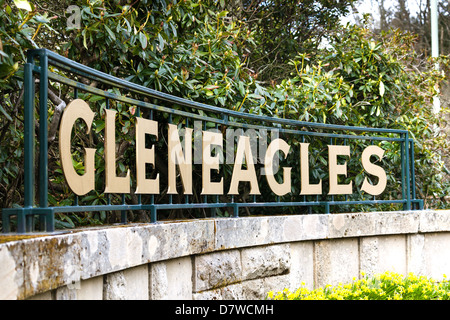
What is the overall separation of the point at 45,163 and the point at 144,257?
31.9 inches

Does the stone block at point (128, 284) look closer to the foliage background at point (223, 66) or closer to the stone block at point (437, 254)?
the foliage background at point (223, 66)

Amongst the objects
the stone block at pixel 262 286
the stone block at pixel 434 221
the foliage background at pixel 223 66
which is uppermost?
the foliage background at pixel 223 66

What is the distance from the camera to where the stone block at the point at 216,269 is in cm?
365

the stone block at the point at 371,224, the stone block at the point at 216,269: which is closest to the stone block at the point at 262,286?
the stone block at the point at 216,269

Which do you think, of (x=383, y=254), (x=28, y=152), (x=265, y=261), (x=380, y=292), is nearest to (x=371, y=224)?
(x=383, y=254)

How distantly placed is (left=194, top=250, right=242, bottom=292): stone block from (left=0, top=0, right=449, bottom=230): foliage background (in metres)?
0.88

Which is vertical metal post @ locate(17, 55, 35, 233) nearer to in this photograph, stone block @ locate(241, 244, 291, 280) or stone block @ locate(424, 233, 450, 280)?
stone block @ locate(241, 244, 291, 280)

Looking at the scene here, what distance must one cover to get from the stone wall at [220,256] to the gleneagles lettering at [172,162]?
28cm

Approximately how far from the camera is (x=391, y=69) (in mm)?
7137

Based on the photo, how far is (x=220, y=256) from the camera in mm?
3855

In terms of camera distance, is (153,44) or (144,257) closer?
(144,257)

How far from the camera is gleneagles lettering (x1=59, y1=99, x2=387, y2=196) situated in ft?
9.03

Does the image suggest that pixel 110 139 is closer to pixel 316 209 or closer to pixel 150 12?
pixel 150 12
